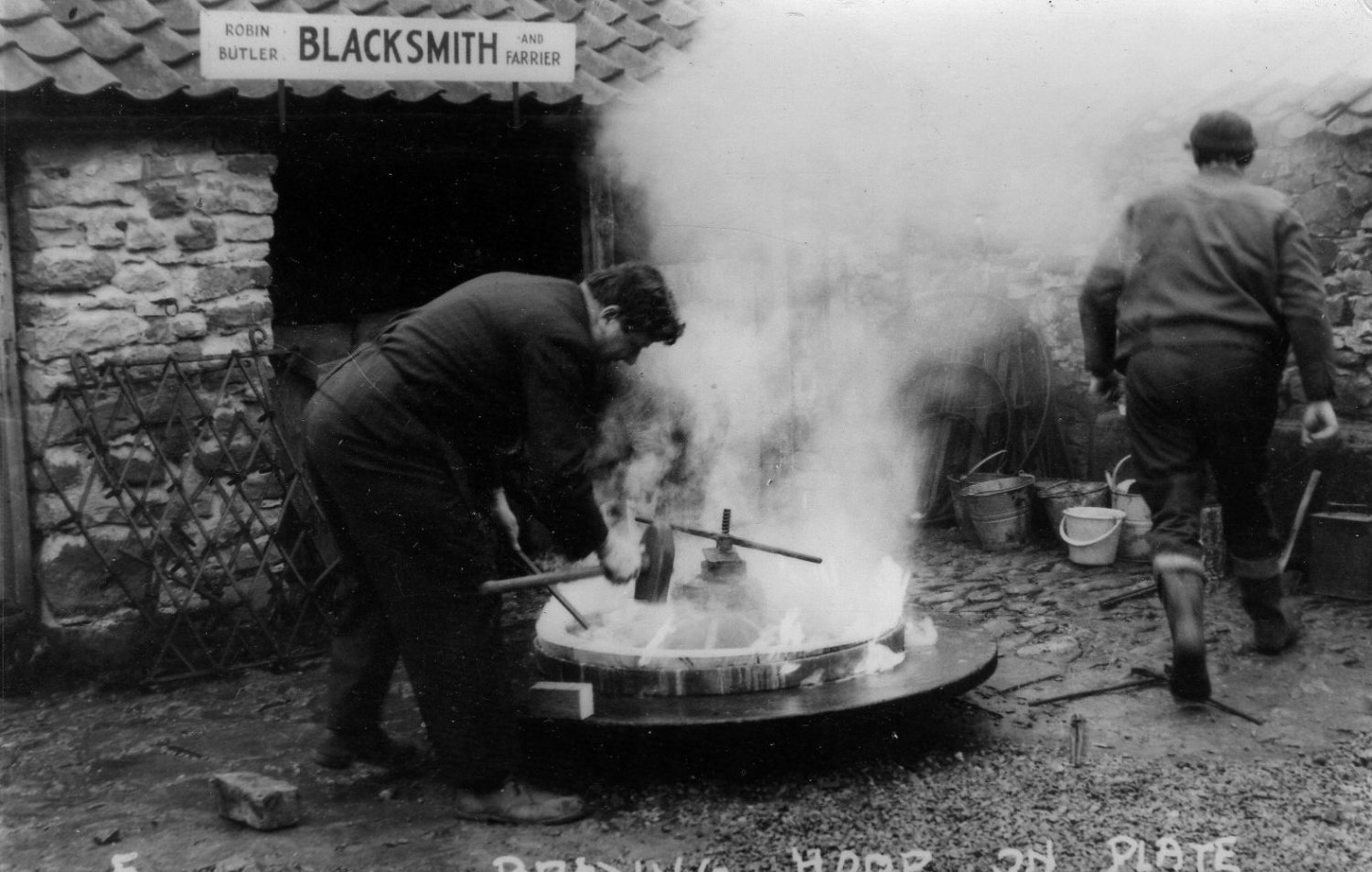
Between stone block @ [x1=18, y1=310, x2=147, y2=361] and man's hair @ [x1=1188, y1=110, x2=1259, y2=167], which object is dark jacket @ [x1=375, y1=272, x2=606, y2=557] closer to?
stone block @ [x1=18, y1=310, x2=147, y2=361]

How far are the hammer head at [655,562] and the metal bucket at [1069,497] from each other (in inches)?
161

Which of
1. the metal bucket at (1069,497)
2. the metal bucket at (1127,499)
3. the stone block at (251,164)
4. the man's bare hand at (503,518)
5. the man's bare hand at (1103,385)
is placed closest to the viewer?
the man's bare hand at (503,518)

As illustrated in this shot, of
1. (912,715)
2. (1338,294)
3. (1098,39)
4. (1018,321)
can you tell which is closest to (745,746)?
(912,715)

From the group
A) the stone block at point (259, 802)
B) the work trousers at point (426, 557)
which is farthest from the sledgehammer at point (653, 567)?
the stone block at point (259, 802)

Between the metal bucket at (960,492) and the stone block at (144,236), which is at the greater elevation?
the stone block at (144,236)

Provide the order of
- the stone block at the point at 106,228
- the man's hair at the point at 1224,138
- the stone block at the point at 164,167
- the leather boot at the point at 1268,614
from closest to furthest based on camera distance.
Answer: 1. the man's hair at the point at 1224,138
2. the leather boot at the point at 1268,614
3. the stone block at the point at 106,228
4. the stone block at the point at 164,167

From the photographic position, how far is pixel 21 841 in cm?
350

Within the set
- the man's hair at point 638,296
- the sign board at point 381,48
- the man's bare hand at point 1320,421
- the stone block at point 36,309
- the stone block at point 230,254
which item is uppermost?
the sign board at point 381,48

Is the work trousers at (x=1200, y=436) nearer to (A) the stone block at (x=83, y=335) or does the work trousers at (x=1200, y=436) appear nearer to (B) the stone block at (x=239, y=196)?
(B) the stone block at (x=239, y=196)

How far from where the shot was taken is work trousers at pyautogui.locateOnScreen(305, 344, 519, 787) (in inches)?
135

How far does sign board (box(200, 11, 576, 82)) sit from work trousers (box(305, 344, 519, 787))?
227 cm

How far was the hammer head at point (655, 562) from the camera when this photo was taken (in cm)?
374

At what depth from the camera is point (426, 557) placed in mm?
3441

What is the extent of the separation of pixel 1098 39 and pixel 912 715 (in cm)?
627
